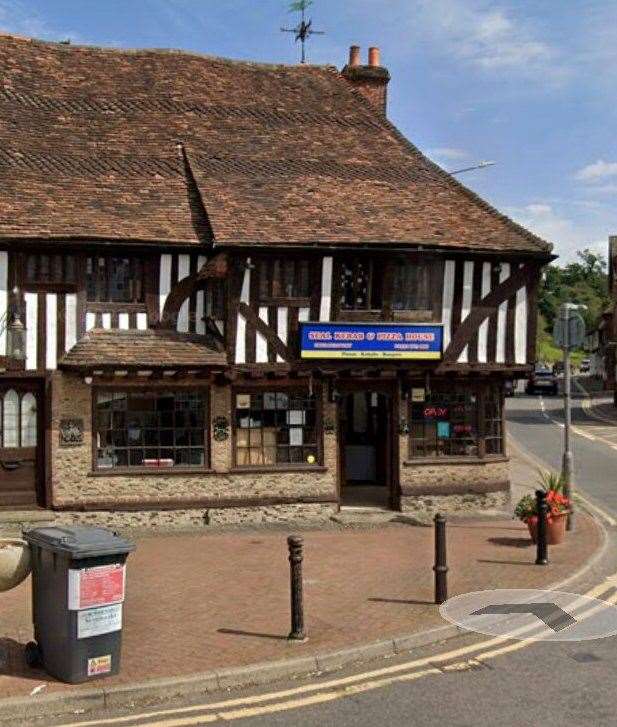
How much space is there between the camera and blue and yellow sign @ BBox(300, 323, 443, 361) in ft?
49.2

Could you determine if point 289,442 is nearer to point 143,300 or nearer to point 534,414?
point 143,300

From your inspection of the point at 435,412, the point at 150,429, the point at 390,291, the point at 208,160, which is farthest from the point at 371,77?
Result: the point at 150,429

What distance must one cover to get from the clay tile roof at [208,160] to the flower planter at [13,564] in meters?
7.45

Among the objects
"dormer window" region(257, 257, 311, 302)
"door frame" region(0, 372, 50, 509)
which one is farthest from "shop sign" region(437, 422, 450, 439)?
"door frame" region(0, 372, 50, 509)

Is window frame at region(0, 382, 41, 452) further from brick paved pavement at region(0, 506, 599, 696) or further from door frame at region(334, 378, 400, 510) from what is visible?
door frame at region(334, 378, 400, 510)

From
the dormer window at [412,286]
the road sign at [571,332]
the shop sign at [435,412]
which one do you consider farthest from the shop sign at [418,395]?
the road sign at [571,332]

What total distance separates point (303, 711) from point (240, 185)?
10.9 m

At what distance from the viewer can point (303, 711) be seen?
A: 7043mm

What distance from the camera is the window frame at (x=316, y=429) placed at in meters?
15.3

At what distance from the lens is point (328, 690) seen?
7496 millimetres

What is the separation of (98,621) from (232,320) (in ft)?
26.0

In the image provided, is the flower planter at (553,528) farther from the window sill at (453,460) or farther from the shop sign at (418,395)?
the shop sign at (418,395)

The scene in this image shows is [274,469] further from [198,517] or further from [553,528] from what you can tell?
[553,528]

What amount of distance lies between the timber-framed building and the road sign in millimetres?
1241
